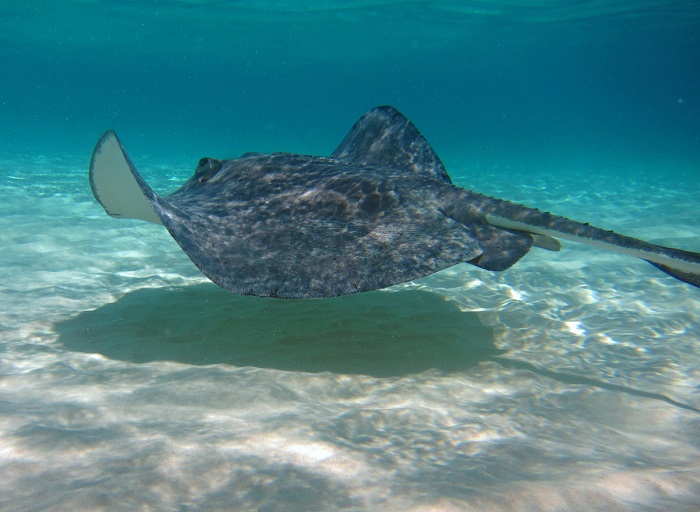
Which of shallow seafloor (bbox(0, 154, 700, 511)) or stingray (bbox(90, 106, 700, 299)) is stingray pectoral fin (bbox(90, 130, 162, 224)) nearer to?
stingray (bbox(90, 106, 700, 299))

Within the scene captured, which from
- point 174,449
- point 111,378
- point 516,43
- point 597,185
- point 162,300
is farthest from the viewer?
point 516,43

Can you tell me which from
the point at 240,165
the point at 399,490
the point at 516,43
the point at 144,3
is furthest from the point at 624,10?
the point at 399,490

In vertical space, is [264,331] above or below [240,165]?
below

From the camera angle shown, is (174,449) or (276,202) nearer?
(174,449)

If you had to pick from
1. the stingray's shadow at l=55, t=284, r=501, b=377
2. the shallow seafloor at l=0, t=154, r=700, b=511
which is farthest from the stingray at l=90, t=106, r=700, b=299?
the stingray's shadow at l=55, t=284, r=501, b=377

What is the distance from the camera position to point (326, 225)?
370cm

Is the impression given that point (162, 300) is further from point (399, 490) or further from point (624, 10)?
point (624, 10)

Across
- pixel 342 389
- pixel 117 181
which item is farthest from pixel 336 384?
pixel 117 181

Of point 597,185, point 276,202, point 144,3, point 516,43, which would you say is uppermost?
point 516,43

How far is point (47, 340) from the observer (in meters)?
4.04

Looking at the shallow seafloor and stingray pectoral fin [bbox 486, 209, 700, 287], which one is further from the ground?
stingray pectoral fin [bbox 486, 209, 700, 287]

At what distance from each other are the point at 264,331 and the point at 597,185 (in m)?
19.8

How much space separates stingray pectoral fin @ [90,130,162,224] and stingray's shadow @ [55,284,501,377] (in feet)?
4.56

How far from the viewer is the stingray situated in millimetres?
3127
